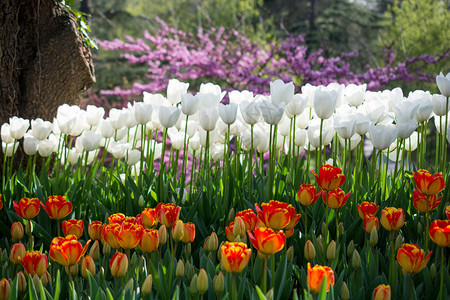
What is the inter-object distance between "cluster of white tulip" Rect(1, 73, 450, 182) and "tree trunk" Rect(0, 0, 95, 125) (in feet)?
1.67

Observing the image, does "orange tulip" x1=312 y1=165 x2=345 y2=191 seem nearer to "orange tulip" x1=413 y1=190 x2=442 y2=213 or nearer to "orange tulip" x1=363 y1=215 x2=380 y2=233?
"orange tulip" x1=363 y1=215 x2=380 y2=233

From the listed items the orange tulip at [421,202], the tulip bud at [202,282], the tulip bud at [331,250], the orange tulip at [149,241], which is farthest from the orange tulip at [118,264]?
the orange tulip at [421,202]

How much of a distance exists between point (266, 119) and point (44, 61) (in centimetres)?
205

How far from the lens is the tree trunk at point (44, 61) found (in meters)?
3.35

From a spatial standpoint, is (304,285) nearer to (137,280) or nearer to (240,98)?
(137,280)

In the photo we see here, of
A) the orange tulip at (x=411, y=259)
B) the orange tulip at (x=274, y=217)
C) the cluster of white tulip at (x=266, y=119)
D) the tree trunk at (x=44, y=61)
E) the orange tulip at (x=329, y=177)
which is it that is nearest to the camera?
the orange tulip at (x=411, y=259)

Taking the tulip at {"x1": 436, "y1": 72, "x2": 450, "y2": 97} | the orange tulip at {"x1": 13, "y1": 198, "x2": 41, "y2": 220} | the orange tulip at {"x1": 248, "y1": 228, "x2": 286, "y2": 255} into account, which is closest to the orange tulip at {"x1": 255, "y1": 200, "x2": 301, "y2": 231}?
the orange tulip at {"x1": 248, "y1": 228, "x2": 286, "y2": 255}

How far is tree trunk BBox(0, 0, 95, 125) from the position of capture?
3354mm

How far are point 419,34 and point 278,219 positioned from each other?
1143cm

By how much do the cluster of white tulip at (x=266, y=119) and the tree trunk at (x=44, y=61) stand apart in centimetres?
51

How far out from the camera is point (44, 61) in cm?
343

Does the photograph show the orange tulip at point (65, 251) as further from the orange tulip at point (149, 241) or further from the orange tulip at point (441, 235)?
the orange tulip at point (441, 235)

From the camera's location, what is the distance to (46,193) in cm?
Answer: 248

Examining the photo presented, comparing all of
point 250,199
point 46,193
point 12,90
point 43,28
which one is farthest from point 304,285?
point 43,28
